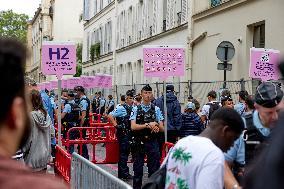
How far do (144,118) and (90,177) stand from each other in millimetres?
3700

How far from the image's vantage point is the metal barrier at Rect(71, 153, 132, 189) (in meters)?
5.01

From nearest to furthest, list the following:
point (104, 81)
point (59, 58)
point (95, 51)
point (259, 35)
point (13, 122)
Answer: point (13, 122), point (59, 58), point (259, 35), point (104, 81), point (95, 51)

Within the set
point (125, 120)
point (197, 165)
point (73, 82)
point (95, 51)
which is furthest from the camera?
point (95, 51)

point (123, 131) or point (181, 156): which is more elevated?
point (181, 156)

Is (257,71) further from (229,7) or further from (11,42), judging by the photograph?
(11,42)

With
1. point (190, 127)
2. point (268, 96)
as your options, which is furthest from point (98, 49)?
point (268, 96)

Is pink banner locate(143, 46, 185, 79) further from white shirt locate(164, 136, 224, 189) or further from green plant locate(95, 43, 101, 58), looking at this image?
green plant locate(95, 43, 101, 58)

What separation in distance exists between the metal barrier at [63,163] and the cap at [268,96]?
434 cm

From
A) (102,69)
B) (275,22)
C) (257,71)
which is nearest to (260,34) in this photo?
(275,22)

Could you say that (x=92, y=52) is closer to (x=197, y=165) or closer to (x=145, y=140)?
(x=145, y=140)

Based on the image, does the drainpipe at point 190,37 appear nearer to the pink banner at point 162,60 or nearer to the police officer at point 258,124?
the pink banner at point 162,60

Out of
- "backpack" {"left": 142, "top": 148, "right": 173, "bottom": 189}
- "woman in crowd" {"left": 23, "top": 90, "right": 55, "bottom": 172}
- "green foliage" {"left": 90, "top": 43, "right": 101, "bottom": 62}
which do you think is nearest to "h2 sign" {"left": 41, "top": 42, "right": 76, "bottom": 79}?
"woman in crowd" {"left": 23, "top": 90, "right": 55, "bottom": 172}

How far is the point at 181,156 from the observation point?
12.5ft

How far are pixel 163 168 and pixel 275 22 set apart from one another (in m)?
13.5
